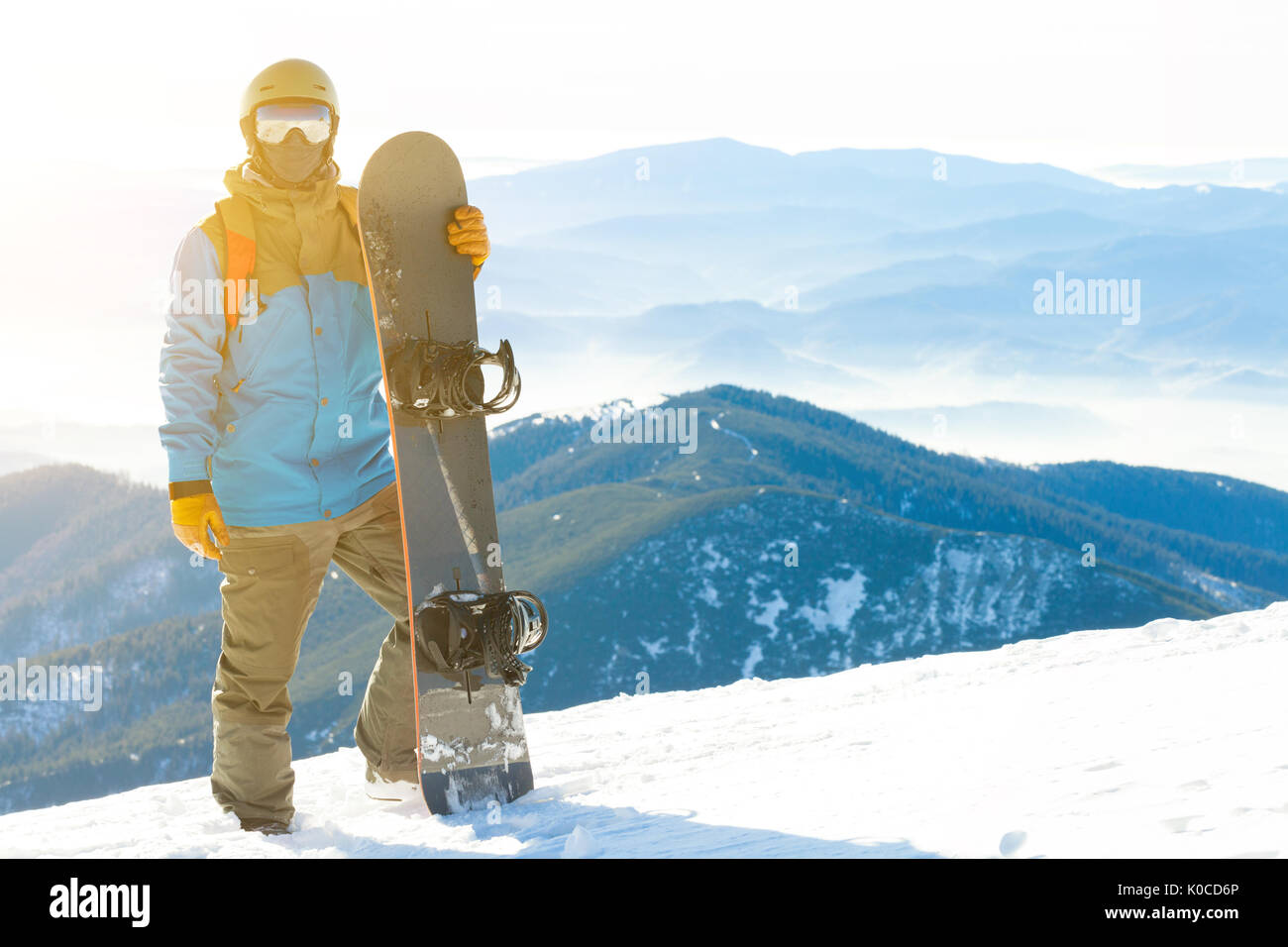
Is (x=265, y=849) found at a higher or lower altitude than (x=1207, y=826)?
lower

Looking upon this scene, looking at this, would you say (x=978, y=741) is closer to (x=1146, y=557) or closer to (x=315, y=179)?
(x=315, y=179)

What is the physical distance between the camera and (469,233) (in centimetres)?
560

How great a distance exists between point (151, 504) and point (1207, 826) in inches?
7894

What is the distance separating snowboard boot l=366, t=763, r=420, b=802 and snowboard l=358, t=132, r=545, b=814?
298 mm

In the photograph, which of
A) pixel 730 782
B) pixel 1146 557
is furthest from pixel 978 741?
pixel 1146 557

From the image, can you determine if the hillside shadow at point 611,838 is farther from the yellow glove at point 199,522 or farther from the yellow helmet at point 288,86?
the yellow helmet at point 288,86

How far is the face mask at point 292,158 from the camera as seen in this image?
5.20 m

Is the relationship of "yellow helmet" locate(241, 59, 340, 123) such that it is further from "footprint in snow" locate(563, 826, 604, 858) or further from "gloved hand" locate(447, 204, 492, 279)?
"footprint in snow" locate(563, 826, 604, 858)

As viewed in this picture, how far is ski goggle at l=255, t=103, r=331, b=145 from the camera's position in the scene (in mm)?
5164

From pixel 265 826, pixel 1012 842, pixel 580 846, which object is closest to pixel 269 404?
pixel 265 826

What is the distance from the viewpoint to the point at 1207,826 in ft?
12.7

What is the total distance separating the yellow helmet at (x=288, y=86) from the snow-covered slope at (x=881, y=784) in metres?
3.15

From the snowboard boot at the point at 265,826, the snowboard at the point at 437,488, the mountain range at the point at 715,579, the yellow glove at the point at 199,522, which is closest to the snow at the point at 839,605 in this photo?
the mountain range at the point at 715,579

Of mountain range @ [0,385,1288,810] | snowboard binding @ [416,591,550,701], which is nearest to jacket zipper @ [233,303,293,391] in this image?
snowboard binding @ [416,591,550,701]
